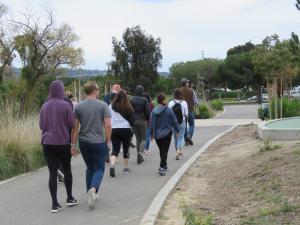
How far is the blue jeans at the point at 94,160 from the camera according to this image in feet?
26.5

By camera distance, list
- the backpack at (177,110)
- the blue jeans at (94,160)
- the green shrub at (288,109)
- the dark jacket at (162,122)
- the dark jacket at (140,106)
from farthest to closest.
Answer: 1. the green shrub at (288,109)
2. the backpack at (177,110)
3. the dark jacket at (140,106)
4. the dark jacket at (162,122)
5. the blue jeans at (94,160)

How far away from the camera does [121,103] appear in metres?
10.8

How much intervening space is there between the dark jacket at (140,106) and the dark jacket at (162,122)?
3.96ft

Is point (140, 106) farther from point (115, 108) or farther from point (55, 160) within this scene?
point (55, 160)

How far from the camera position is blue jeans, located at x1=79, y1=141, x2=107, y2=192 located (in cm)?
808

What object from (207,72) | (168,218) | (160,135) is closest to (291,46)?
Answer: (160,135)

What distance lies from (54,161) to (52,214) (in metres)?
0.75

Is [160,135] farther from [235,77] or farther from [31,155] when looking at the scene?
[235,77]

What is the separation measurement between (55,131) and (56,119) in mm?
167

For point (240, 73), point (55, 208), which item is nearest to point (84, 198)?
point (55, 208)

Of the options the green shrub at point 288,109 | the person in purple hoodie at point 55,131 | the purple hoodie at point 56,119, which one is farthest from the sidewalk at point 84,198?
the green shrub at point 288,109

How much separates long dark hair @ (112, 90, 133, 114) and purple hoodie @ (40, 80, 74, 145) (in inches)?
110

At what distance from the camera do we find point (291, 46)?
38.9 ft

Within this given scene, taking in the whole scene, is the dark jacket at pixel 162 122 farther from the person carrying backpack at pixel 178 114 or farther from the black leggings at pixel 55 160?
the black leggings at pixel 55 160
